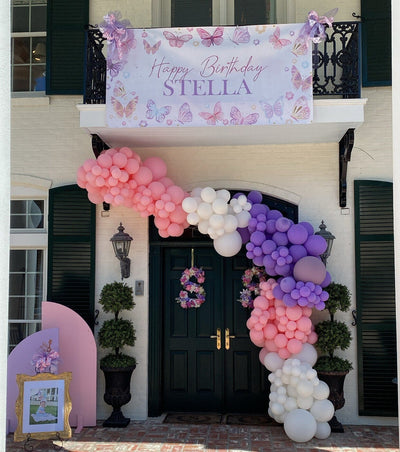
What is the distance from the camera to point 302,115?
6980 mm

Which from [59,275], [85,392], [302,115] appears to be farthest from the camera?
[59,275]

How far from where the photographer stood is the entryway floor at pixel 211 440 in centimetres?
682

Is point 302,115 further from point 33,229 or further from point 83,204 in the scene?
point 33,229

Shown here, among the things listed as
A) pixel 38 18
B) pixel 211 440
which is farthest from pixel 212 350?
pixel 38 18

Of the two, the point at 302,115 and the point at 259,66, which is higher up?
the point at 259,66

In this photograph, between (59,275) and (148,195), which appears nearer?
(148,195)

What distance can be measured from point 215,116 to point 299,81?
1.08 meters

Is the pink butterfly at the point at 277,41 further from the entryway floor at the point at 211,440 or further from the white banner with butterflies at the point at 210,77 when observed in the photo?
the entryway floor at the point at 211,440

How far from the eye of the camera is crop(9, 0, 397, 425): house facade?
25.6 feet

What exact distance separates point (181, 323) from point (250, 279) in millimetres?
1171

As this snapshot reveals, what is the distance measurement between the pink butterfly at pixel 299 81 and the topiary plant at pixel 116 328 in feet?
11.2

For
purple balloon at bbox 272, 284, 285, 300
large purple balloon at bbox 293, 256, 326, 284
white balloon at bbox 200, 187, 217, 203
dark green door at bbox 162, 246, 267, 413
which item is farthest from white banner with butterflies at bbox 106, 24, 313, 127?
dark green door at bbox 162, 246, 267, 413

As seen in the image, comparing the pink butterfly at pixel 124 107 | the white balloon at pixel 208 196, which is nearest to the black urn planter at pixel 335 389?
the white balloon at pixel 208 196

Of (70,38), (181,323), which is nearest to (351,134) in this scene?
(181,323)
